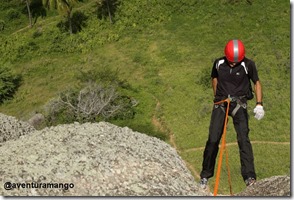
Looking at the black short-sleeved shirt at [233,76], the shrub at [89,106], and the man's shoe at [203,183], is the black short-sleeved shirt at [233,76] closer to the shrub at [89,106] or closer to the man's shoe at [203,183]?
the man's shoe at [203,183]

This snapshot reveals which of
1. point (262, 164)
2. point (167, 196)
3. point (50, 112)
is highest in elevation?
point (167, 196)

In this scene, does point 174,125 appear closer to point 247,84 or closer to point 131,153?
point 131,153

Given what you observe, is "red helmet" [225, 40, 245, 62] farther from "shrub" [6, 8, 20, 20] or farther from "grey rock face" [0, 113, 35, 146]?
"shrub" [6, 8, 20, 20]

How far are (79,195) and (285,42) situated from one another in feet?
104

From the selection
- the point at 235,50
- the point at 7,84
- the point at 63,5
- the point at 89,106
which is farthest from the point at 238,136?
the point at 63,5

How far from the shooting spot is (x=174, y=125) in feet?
93.1

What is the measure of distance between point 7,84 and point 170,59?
1445 cm

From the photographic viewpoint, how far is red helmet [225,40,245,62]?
10.0 metres

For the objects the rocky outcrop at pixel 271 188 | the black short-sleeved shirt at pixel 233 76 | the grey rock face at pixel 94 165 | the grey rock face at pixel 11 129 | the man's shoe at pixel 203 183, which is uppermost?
the black short-sleeved shirt at pixel 233 76

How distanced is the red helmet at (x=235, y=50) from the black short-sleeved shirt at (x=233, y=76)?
44cm

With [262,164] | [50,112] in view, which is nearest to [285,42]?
[262,164]

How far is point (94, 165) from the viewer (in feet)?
39.1

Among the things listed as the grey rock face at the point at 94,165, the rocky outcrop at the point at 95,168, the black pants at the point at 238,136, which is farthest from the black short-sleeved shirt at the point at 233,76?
the grey rock face at the point at 94,165

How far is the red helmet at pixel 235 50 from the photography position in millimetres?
10031
